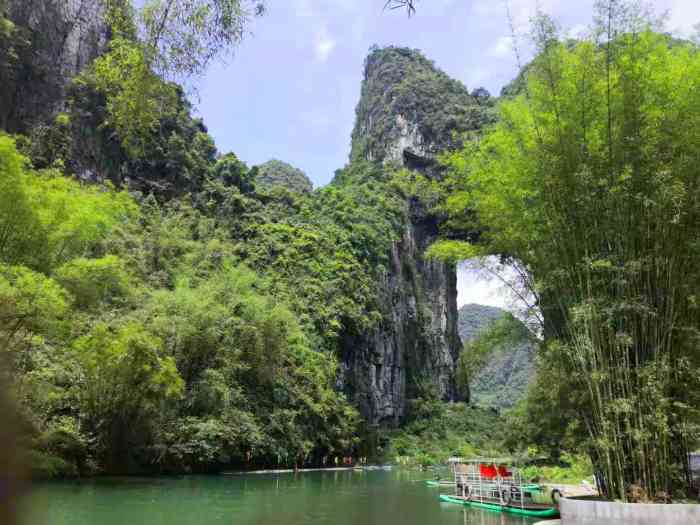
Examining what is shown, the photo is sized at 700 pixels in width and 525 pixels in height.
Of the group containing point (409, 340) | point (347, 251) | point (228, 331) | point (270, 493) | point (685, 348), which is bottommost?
point (270, 493)

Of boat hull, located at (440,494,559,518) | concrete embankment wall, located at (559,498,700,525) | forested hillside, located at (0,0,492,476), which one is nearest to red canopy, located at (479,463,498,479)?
boat hull, located at (440,494,559,518)

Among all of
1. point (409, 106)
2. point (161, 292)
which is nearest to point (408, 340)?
point (409, 106)

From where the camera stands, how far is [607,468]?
636 cm

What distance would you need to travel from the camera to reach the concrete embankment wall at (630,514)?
543 cm

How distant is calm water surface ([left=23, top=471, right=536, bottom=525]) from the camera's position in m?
8.39

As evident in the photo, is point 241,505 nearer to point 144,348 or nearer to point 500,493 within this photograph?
point 500,493

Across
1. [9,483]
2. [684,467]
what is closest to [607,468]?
[684,467]

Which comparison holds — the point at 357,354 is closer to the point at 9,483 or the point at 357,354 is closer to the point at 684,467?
the point at 684,467

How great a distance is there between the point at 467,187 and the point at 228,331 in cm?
1161

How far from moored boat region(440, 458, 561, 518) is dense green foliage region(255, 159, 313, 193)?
39.9 metres

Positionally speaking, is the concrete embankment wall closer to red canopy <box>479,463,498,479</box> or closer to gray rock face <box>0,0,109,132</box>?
red canopy <box>479,463,498,479</box>

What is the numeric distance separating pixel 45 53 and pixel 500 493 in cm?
2425

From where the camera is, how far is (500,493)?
10383 mm

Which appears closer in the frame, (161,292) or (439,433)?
(161,292)
